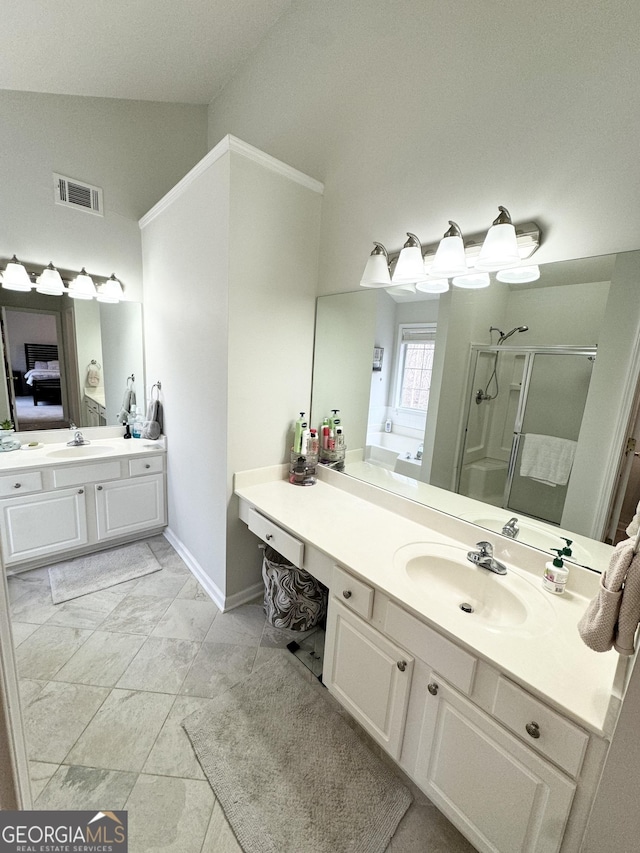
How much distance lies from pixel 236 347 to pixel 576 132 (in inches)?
61.2

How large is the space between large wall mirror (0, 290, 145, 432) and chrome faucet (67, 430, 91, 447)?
8cm

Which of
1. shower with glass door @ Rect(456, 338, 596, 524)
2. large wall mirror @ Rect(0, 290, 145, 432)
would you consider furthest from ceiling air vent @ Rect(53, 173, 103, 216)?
shower with glass door @ Rect(456, 338, 596, 524)

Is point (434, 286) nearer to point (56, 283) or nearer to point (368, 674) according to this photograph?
point (368, 674)

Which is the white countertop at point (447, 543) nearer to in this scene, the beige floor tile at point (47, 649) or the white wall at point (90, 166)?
the beige floor tile at point (47, 649)

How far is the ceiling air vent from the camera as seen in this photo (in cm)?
245

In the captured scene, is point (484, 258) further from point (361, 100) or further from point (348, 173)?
point (361, 100)

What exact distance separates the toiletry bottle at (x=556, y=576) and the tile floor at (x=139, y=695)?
2.87ft

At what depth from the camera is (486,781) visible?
1008 mm

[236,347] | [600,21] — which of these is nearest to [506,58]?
[600,21]

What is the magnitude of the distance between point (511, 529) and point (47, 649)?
2296 mm

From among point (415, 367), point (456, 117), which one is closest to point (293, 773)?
point (415, 367)

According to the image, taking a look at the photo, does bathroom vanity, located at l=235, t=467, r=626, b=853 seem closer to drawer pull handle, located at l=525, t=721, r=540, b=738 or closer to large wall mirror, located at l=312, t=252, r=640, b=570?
drawer pull handle, located at l=525, t=721, r=540, b=738

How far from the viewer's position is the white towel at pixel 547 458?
1.31 metres

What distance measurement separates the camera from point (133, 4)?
1757 mm
